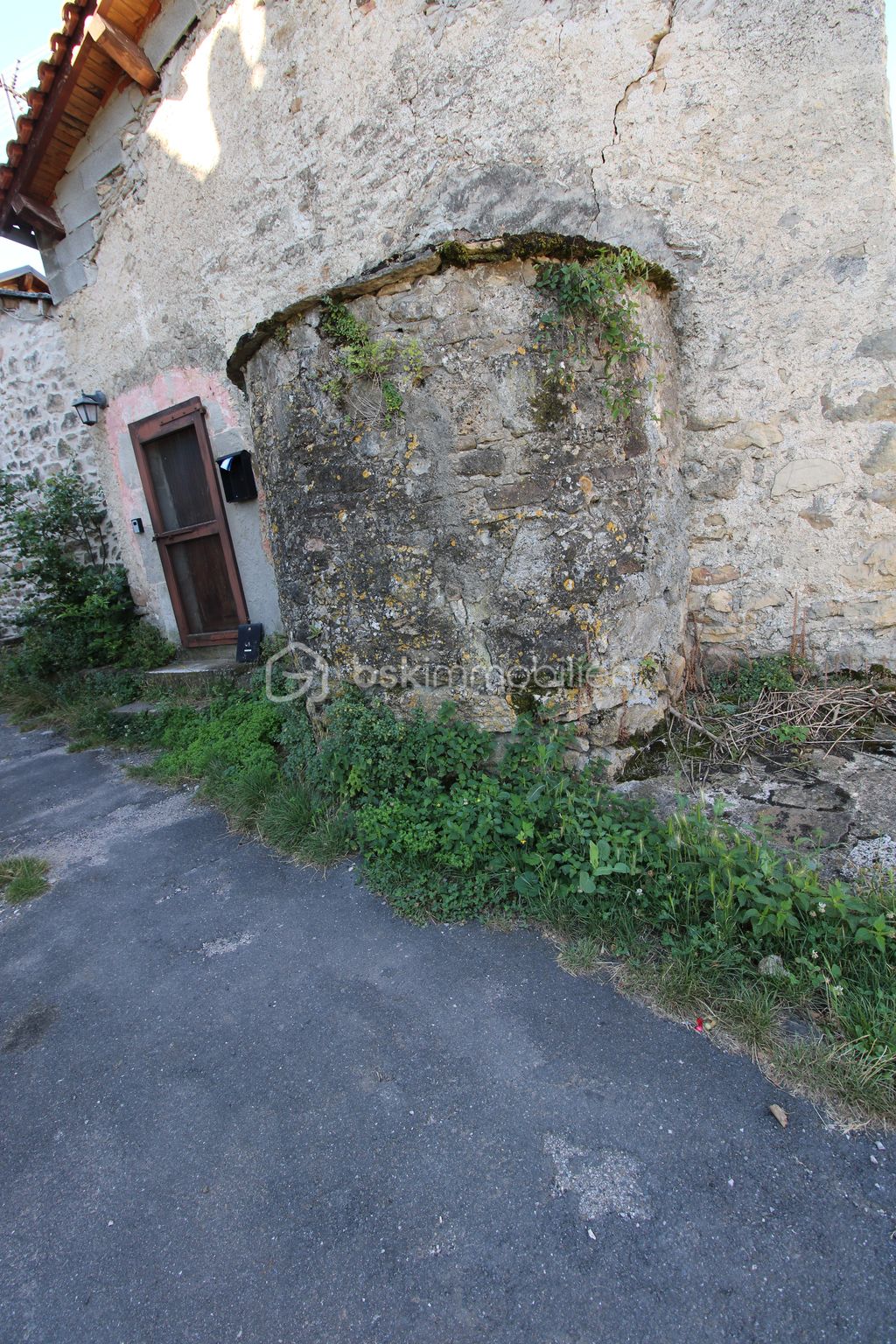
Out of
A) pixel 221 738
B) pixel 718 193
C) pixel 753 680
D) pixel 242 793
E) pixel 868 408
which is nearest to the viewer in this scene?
pixel 868 408

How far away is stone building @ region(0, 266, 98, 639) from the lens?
6.71 m

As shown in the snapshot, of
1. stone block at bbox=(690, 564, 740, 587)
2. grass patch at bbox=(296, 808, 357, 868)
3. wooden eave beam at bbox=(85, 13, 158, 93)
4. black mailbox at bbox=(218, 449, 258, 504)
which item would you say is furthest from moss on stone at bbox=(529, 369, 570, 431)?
wooden eave beam at bbox=(85, 13, 158, 93)

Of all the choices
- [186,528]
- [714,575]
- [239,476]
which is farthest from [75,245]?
[714,575]

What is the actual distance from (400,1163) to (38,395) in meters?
8.17


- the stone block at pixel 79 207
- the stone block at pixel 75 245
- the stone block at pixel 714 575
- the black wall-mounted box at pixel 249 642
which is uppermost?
the stone block at pixel 79 207

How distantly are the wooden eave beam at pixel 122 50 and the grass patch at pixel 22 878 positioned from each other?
6.24 m

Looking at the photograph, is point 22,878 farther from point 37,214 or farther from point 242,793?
point 37,214

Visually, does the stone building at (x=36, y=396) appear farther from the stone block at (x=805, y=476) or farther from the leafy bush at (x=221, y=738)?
the stone block at (x=805, y=476)

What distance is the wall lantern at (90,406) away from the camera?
20.4ft

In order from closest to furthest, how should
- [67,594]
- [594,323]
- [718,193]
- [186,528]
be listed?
[594,323]
[718,193]
[186,528]
[67,594]

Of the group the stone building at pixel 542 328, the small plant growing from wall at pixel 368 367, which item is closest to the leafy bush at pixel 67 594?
the stone building at pixel 542 328

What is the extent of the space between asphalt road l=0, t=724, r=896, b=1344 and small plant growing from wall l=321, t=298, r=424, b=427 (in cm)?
231

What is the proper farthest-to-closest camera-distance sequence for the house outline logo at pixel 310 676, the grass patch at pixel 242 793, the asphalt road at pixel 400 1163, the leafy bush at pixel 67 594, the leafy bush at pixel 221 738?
the leafy bush at pixel 67 594, the leafy bush at pixel 221 738, the grass patch at pixel 242 793, the house outline logo at pixel 310 676, the asphalt road at pixel 400 1163

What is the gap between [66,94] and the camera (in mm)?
5324
